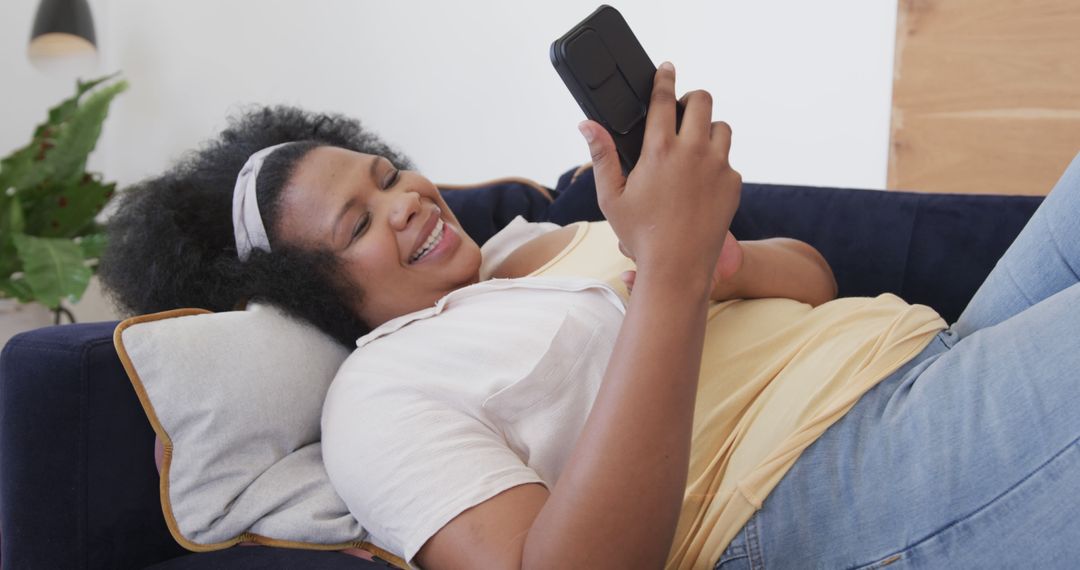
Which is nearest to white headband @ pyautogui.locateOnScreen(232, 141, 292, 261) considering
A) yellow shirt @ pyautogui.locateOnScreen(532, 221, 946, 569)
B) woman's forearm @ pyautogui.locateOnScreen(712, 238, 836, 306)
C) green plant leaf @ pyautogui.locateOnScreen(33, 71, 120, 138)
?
yellow shirt @ pyautogui.locateOnScreen(532, 221, 946, 569)

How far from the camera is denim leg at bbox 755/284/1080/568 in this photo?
687mm

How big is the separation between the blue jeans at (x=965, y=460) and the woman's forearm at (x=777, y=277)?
23 cm

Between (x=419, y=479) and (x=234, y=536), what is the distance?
0.30m

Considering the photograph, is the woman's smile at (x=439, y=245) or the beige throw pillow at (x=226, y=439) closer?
the beige throw pillow at (x=226, y=439)

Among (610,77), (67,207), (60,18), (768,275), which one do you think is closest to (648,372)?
(610,77)

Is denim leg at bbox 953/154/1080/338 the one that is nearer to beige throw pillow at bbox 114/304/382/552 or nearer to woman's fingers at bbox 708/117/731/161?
woman's fingers at bbox 708/117/731/161

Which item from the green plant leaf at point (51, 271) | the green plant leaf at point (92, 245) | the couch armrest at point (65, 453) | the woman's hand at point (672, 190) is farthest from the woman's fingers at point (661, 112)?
the green plant leaf at point (92, 245)

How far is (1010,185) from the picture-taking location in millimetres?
1835

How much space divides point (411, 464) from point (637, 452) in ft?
0.74

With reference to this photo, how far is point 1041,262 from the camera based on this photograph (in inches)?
35.4

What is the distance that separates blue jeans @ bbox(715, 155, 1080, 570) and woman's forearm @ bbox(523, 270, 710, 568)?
0.45 ft

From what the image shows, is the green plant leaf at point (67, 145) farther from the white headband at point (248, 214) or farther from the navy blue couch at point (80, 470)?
the navy blue couch at point (80, 470)

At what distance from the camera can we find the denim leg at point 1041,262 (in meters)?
0.87

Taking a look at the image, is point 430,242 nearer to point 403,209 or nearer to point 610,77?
point 403,209
